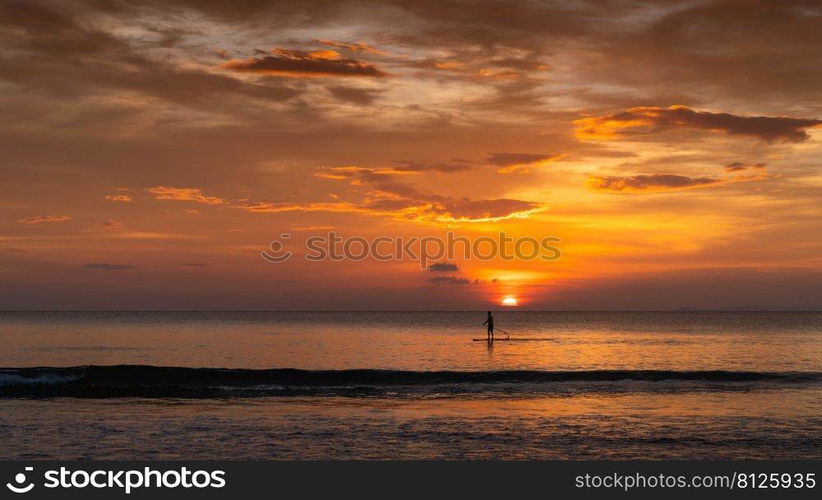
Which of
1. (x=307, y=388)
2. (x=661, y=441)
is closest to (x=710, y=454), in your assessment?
(x=661, y=441)

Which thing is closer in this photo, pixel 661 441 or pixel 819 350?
pixel 661 441

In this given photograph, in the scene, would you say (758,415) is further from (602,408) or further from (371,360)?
(371,360)

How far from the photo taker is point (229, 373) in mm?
36219

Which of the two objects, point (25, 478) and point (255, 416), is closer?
point (25, 478)

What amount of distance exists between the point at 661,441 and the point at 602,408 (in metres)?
6.09

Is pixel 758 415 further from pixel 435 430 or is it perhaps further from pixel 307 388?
pixel 307 388

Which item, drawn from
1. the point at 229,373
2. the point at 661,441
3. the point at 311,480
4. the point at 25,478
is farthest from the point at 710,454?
the point at 229,373

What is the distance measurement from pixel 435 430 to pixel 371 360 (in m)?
28.2

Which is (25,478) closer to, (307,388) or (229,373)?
(307,388)

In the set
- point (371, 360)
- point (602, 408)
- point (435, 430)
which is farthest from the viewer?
point (371, 360)

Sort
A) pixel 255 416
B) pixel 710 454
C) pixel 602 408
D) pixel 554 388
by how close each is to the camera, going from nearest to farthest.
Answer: pixel 710 454 → pixel 255 416 → pixel 602 408 → pixel 554 388

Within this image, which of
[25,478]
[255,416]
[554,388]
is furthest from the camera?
[554,388]

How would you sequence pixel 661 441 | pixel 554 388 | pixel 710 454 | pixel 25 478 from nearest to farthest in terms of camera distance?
pixel 25 478, pixel 710 454, pixel 661 441, pixel 554 388

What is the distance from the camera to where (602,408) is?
25719 mm
